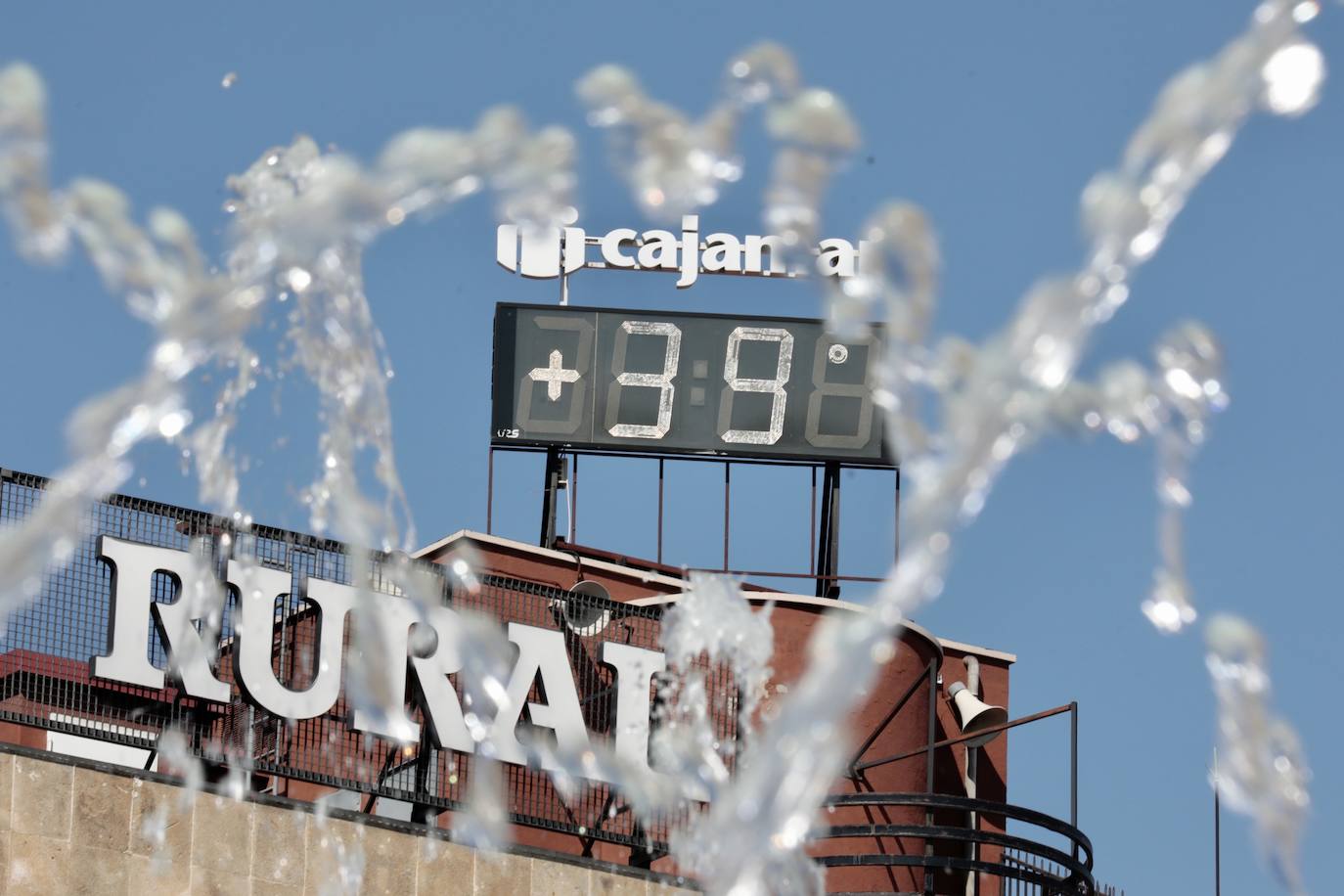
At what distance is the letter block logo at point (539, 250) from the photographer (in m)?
30.9

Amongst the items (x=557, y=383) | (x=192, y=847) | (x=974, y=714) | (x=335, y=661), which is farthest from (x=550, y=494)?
(x=192, y=847)

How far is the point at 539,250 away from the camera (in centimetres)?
3105

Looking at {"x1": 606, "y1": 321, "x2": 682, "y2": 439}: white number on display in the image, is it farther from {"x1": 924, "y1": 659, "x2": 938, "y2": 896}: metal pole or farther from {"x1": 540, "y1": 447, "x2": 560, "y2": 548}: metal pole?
→ {"x1": 924, "y1": 659, "x2": 938, "y2": 896}: metal pole

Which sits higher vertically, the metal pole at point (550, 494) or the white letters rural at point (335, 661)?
the metal pole at point (550, 494)

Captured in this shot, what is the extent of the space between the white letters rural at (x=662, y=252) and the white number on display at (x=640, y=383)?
1.79 metres

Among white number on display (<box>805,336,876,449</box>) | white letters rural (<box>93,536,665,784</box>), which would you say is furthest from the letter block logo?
white letters rural (<box>93,536,665,784</box>)

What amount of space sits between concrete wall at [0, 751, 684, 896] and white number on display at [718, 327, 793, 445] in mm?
9883

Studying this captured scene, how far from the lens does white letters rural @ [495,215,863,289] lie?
3097 centimetres

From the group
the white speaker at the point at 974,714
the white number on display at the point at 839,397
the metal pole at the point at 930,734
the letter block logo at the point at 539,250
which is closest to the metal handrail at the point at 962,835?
the metal pole at the point at 930,734

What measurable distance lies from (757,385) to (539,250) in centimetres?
366

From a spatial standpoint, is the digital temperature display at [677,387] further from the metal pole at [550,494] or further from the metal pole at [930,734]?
the metal pole at [930,734]

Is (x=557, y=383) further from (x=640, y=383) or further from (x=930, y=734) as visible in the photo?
(x=930, y=734)

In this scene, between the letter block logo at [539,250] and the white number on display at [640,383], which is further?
the letter block logo at [539,250]

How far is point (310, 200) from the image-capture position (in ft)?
39.7
